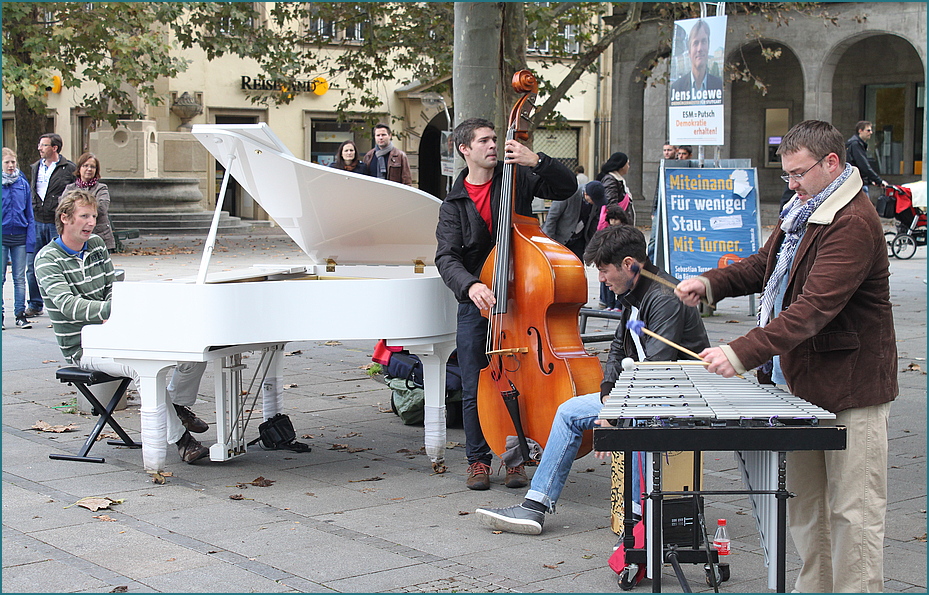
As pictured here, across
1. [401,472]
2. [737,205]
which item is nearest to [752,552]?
[401,472]

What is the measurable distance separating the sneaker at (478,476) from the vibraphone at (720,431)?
1.79 meters

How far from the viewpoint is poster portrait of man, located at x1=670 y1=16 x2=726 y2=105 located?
38.7 ft

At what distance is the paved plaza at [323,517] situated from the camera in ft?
14.2

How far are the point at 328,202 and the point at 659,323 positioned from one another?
2.60 m

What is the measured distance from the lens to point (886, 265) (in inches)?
146

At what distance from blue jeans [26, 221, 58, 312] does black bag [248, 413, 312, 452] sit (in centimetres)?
644

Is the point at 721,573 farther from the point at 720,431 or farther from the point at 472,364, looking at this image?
the point at 472,364

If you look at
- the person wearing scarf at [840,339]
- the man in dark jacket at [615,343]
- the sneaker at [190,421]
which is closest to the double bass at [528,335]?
the man in dark jacket at [615,343]

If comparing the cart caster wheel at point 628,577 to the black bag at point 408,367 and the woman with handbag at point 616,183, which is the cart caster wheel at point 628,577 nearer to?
the black bag at point 408,367

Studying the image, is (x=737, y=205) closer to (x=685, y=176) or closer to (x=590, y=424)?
(x=685, y=176)

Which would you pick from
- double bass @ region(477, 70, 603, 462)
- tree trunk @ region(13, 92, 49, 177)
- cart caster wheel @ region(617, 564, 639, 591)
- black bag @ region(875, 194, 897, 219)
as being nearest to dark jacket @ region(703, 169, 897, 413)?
cart caster wheel @ region(617, 564, 639, 591)

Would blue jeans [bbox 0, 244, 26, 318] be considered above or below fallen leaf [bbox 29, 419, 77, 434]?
above

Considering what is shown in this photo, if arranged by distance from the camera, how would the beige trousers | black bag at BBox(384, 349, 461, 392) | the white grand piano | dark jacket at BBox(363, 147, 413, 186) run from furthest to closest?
dark jacket at BBox(363, 147, 413, 186), black bag at BBox(384, 349, 461, 392), the white grand piano, the beige trousers

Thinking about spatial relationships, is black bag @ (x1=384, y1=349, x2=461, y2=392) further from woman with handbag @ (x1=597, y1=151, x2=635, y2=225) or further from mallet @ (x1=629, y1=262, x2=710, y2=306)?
woman with handbag @ (x1=597, y1=151, x2=635, y2=225)
